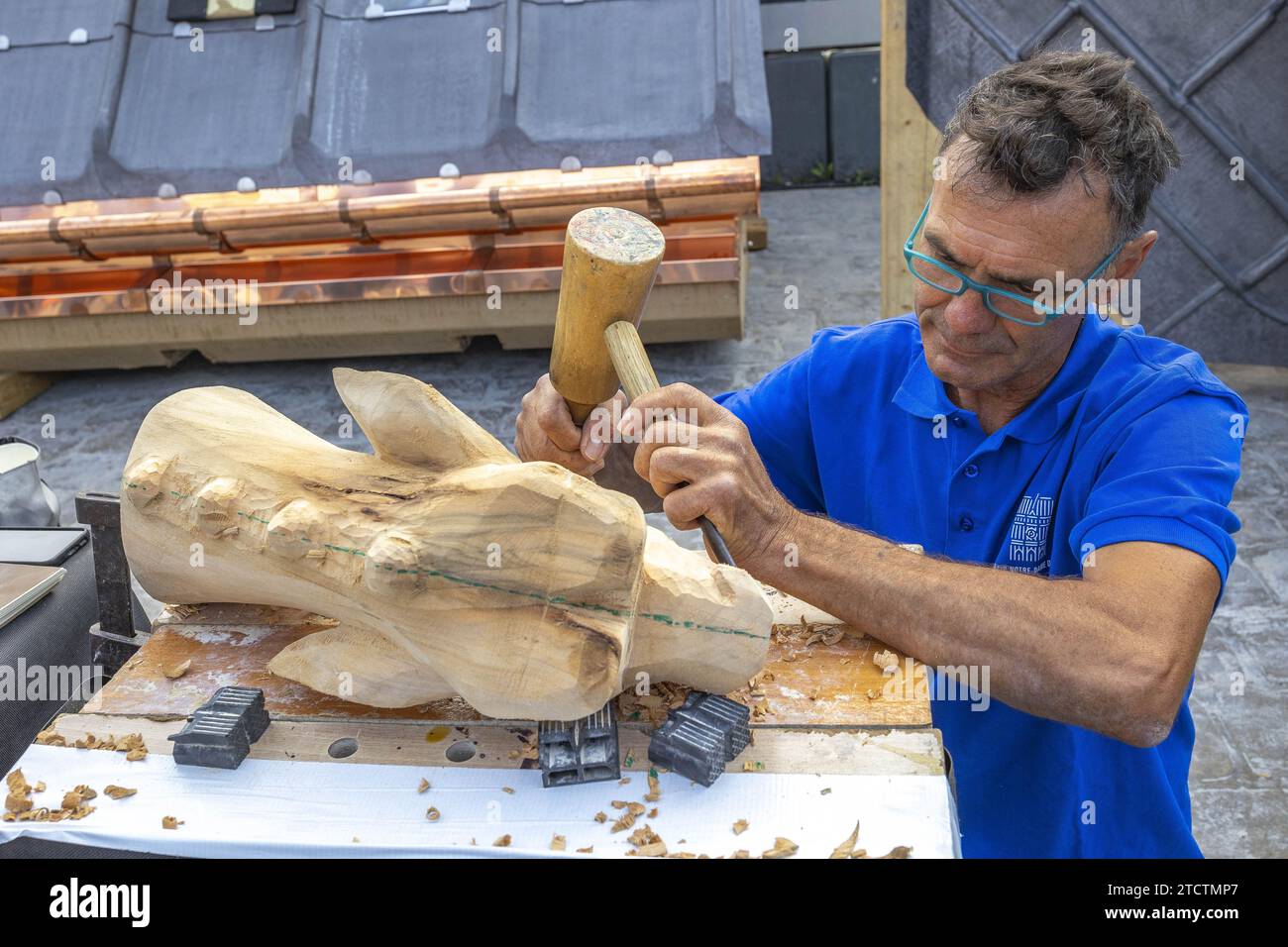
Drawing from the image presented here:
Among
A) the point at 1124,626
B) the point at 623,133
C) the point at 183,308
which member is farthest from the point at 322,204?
the point at 1124,626

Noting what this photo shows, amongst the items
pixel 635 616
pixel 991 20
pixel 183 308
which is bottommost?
pixel 183 308

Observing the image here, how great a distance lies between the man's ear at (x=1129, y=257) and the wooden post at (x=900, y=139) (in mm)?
2763

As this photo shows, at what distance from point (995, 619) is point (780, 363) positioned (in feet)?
13.0

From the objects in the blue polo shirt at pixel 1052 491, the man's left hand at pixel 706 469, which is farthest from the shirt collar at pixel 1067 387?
the man's left hand at pixel 706 469

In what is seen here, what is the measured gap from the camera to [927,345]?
5.48 ft

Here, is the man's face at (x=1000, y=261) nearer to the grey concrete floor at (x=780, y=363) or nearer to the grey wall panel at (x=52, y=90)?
the grey concrete floor at (x=780, y=363)

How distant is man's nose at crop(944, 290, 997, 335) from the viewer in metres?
1.55

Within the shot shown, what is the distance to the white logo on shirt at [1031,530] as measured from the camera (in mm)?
1703

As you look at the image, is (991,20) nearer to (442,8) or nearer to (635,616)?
(442,8)

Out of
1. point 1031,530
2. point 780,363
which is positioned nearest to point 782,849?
point 1031,530

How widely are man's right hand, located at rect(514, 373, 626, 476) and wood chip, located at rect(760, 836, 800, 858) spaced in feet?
2.34

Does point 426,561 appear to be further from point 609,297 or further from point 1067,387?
point 1067,387

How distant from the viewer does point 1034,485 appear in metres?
1.72

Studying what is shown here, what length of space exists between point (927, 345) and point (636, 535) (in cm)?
56
